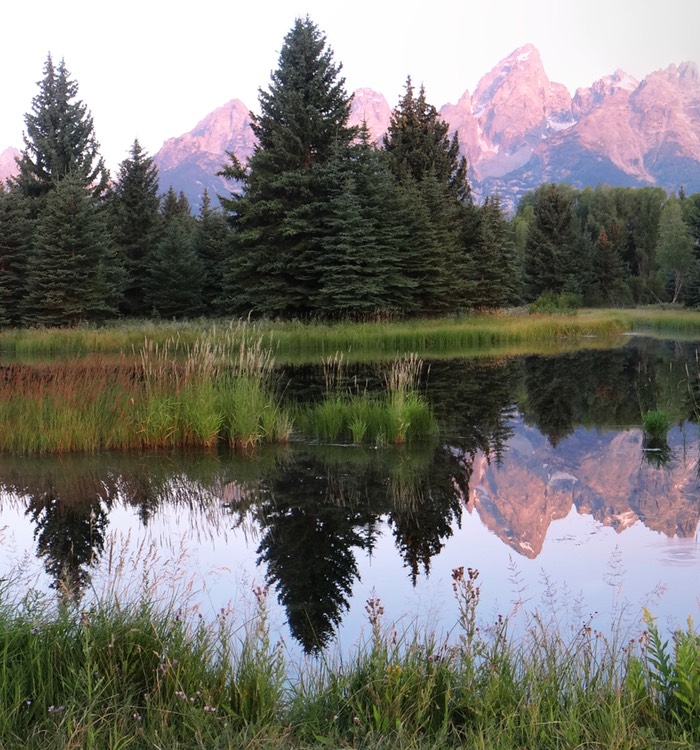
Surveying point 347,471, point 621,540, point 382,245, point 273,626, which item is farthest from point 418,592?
point 382,245

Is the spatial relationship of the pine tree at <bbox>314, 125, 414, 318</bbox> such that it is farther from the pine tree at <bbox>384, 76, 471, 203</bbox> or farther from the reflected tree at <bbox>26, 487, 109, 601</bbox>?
the reflected tree at <bbox>26, 487, 109, 601</bbox>

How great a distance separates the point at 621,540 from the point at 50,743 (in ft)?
14.8

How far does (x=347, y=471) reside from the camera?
8391 mm

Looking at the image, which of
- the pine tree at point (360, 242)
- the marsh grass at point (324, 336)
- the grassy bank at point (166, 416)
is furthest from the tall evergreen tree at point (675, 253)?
the grassy bank at point (166, 416)

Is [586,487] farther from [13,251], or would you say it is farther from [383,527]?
[13,251]

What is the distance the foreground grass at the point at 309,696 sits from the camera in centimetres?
293

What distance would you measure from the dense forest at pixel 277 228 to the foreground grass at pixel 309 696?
2500 cm

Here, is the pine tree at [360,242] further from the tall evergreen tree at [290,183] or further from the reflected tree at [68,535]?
the reflected tree at [68,535]

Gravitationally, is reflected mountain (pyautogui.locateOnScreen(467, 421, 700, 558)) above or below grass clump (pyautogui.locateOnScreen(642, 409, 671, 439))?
below

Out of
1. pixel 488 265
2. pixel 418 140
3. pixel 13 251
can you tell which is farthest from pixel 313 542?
pixel 418 140

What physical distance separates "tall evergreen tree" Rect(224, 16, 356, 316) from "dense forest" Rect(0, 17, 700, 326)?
2.9 inches

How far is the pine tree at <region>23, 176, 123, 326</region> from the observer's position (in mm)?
29953

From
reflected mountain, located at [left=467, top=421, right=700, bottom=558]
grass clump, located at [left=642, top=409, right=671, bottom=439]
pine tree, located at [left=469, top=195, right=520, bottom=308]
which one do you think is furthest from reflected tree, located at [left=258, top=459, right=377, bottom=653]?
pine tree, located at [left=469, top=195, right=520, bottom=308]

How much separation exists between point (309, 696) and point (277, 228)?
27.3m
